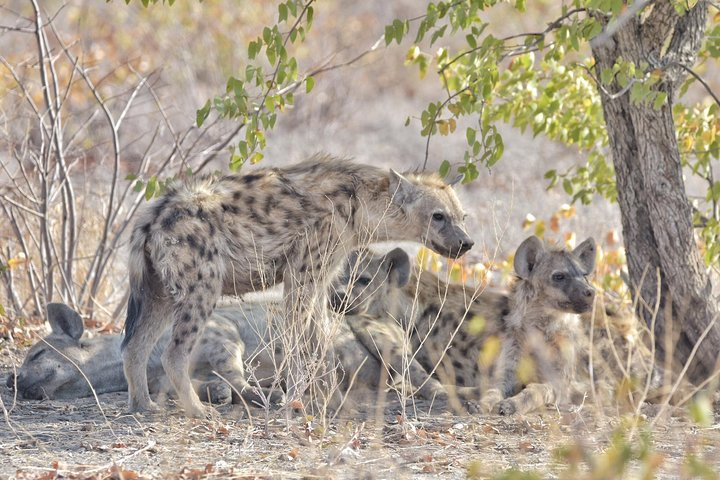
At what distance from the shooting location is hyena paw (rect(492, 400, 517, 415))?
6.09 meters

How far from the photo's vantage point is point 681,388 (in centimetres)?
661

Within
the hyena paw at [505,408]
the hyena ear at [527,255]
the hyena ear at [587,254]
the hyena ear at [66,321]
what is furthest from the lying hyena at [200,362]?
the hyena ear at [587,254]

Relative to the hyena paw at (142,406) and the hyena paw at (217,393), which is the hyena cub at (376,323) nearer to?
the hyena paw at (217,393)

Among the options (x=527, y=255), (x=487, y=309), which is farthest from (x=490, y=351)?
(x=527, y=255)

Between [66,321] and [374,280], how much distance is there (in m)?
1.88

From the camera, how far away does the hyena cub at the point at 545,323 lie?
648 cm

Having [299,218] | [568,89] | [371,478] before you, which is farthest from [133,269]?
[568,89]

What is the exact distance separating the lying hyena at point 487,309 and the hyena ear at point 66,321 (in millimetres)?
1574

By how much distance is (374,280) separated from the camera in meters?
7.20

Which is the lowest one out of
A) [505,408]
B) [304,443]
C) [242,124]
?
[304,443]

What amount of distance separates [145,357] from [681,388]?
305cm

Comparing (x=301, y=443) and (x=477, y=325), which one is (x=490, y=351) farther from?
(x=301, y=443)

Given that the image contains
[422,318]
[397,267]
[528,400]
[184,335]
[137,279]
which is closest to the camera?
[184,335]

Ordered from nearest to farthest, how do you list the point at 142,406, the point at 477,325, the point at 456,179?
the point at 142,406
the point at 456,179
the point at 477,325
